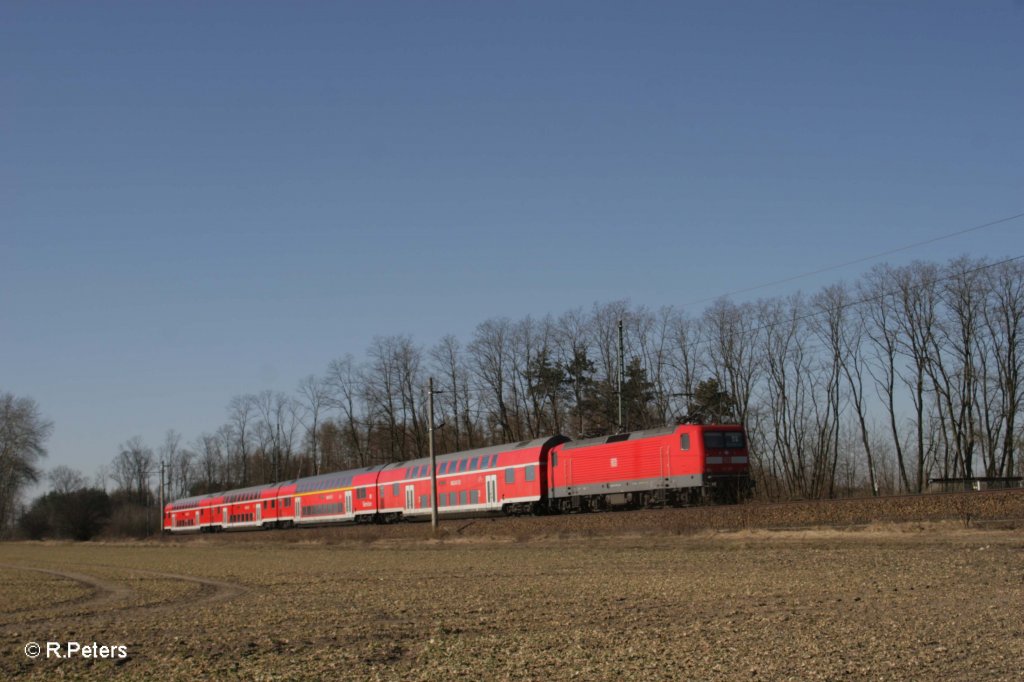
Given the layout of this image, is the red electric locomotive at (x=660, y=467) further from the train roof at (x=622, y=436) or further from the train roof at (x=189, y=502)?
the train roof at (x=189, y=502)

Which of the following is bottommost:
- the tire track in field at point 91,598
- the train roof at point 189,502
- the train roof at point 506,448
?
the tire track in field at point 91,598

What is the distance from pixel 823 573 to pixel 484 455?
32.8 meters

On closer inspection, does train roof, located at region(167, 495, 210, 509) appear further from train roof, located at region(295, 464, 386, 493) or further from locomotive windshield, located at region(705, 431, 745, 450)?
locomotive windshield, located at region(705, 431, 745, 450)

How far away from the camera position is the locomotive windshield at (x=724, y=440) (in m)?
40.4

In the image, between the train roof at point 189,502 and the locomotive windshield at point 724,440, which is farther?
the train roof at point 189,502

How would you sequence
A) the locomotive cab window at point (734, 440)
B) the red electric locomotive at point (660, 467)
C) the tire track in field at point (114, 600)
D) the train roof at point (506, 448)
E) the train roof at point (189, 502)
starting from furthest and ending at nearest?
the train roof at point (189, 502), the train roof at point (506, 448), the locomotive cab window at point (734, 440), the red electric locomotive at point (660, 467), the tire track in field at point (114, 600)

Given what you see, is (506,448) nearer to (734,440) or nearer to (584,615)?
(734,440)

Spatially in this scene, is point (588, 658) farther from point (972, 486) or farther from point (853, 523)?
point (972, 486)

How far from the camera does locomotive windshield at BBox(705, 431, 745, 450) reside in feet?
133

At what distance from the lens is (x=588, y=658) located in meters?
12.8

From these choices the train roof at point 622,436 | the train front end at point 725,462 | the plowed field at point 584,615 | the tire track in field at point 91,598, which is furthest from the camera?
the train roof at point 622,436

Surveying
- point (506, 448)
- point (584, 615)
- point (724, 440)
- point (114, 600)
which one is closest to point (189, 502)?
point (506, 448)

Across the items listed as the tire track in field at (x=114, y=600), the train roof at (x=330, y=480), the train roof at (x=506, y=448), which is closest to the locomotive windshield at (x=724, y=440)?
the train roof at (x=506, y=448)

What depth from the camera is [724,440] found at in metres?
40.9
